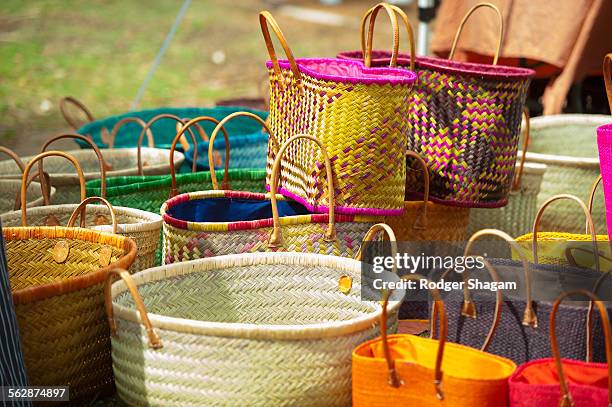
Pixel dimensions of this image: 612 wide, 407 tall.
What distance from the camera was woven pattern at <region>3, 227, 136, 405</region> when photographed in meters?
2.12

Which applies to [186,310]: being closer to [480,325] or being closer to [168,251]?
[168,251]

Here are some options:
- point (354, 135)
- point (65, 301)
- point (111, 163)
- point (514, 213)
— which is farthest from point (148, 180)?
point (514, 213)

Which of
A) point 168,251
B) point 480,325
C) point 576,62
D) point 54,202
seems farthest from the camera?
point 576,62

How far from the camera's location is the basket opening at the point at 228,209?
279 centimetres

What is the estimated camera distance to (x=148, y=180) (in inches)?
122

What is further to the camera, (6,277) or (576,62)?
(576,62)

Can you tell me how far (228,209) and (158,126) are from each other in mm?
1386

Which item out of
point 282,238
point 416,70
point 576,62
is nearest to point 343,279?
point 282,238

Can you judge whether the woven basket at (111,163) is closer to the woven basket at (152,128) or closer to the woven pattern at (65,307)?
the woven basket at (152,128)

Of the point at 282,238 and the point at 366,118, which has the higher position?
the point at 366,118

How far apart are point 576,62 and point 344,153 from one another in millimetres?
1677

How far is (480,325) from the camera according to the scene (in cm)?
211

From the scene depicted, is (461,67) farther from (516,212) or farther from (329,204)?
(329,204)

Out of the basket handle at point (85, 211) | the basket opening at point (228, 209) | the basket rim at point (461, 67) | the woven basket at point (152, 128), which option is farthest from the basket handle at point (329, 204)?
the woven basket at point (152, 128)
